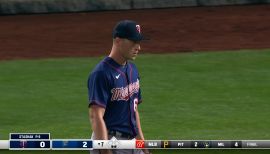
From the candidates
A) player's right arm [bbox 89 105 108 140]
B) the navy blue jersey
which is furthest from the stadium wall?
player's right arm [bbox 89 105 108 140]

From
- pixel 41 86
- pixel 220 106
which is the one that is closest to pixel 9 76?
pixel 41 86

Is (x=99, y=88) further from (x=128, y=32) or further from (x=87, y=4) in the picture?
(x=87, y=4)

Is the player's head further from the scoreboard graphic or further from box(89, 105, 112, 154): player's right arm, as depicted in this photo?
the scoreboard graphic

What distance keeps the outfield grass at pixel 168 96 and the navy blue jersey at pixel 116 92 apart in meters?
3.42

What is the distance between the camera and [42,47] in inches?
715

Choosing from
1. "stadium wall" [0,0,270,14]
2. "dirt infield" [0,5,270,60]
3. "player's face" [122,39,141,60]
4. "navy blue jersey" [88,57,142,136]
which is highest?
"stadium wall" [0,0,270,14]

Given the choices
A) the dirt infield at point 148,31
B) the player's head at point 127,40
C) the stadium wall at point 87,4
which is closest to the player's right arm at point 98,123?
the player's head at point 127,40

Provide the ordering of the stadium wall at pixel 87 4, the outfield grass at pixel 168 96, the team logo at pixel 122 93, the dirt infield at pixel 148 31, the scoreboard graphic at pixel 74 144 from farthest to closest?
1. the stadium wall at pixel 87 4
2. the dirt infield at pixel 148 31
3. the outfield grass at pixel 168 96
4. the team logo at pixel 122 93
5. the scoreboard graphic at pixel 74 144

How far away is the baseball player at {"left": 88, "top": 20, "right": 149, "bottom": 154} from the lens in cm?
609

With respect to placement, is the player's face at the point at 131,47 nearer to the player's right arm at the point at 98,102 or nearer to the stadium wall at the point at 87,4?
the player's right arm at the point at 98,102

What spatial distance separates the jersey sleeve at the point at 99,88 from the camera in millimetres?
6090

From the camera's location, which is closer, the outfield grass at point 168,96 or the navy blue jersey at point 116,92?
the navy blue jersey at point 116,92

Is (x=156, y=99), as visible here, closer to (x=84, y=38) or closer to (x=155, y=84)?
(x=155, y=84)

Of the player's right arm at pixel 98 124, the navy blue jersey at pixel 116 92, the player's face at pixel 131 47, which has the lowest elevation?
the player's right arm at pixel 98 124
